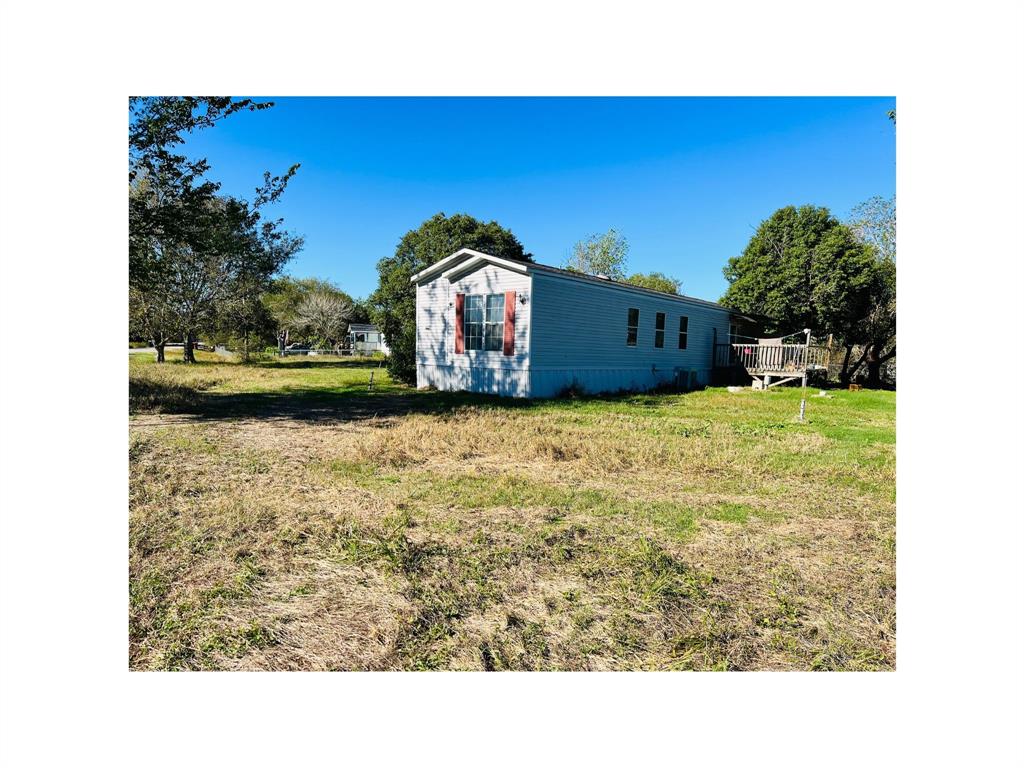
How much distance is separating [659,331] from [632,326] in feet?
5.42

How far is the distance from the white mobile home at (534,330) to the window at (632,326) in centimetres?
3

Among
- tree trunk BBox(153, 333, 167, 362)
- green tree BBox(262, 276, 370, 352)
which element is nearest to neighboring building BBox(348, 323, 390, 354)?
green tree BBox(262, 276, 370, 352)

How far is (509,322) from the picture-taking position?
42.4 ft

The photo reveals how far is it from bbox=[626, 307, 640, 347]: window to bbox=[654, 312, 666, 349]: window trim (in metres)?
1.09

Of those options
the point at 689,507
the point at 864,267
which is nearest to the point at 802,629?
the point at 689,507

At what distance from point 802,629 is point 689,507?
1.90 metres

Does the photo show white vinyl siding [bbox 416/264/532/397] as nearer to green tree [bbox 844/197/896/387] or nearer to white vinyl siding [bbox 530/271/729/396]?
white vinyl siding [bbox 530/271/729/396]

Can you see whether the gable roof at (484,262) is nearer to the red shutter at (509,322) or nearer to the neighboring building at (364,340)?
the red shutter at (509,322)

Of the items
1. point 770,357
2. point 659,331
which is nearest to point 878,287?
point 770,357

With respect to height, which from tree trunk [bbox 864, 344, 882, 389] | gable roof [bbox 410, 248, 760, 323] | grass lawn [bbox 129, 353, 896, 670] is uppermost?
gable roof [bbox 410, 248, 760, 323]

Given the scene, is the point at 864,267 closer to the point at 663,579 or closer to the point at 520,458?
the point at 520,458

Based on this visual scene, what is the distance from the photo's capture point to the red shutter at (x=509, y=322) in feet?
42.0

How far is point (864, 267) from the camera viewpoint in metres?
19.3

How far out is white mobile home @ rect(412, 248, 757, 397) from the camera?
12.8 meters
